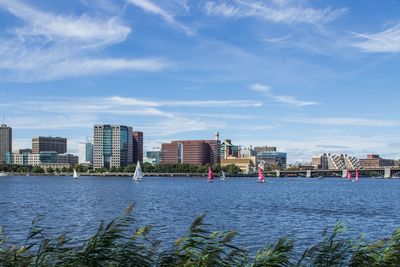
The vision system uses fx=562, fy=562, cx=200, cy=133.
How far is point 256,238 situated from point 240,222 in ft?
45.5

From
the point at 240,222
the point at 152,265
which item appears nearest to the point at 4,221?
the point at 240,222

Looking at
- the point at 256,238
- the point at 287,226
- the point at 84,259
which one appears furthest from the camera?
the point at 287,226

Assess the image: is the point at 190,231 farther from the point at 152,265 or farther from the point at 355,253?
the point at 355,253

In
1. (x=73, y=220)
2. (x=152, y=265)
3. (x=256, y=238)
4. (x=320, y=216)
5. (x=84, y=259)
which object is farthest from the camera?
(x=320, y=216)

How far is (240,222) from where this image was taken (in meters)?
60.5

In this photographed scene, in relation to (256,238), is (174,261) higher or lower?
higher

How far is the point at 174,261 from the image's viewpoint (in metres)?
16.6

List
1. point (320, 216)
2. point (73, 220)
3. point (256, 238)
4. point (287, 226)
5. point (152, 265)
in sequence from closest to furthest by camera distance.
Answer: point (152, 265)
point (256, 238)
point (287, 226)
point (73, 220)
point (320, 216)

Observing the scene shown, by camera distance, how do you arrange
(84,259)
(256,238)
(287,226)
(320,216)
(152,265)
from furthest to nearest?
(320,216), (287,226), (256,238), (152,265), (84,259)

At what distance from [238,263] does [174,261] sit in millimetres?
2161

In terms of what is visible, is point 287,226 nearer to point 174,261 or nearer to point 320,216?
point 320,216

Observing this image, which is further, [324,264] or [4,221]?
[4,221]

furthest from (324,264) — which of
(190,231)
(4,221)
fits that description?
(4,221)

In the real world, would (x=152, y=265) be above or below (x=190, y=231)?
below
